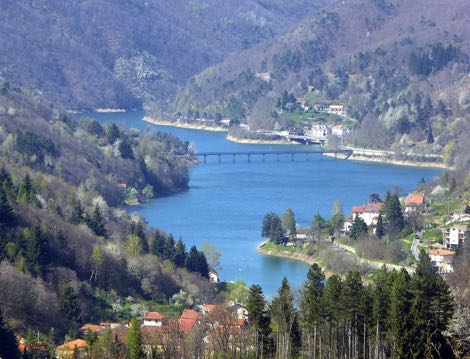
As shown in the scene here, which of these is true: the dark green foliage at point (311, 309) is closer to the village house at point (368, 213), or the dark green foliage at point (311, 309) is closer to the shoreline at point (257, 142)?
the village house at point (368, 213)

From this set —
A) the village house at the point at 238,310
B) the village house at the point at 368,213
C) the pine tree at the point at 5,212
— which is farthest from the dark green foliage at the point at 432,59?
the village house at the point at 238,310

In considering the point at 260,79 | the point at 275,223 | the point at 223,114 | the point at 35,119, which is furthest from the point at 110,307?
the point at 260,79

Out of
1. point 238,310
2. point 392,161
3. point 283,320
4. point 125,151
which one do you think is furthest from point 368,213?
point 392,161

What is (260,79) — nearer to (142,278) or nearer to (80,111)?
(80,111)

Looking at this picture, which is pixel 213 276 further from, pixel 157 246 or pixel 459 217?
pixel 459 217

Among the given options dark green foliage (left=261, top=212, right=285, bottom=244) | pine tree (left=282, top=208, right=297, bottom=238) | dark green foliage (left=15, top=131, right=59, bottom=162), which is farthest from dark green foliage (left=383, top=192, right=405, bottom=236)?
dark green foliage (left=15, top=131, right=59, bottom=162)
